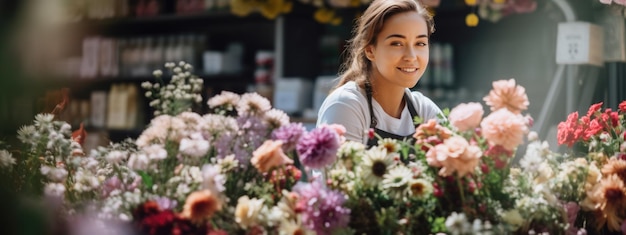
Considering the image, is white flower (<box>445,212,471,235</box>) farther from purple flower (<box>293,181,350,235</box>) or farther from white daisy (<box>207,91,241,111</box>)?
white daisy (<box>207,91,241,111</box>)

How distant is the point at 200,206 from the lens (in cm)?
94

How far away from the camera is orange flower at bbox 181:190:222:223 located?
0.93 meters

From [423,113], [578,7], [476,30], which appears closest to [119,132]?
[476,30]

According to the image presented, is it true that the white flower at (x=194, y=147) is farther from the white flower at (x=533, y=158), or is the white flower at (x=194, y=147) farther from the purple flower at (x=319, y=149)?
the white flower at (x=533, y=158)

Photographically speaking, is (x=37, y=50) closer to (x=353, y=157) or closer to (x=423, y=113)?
(x=353, y=157)

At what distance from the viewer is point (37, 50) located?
0.43 metres

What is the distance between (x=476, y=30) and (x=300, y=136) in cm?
312

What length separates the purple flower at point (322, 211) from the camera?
0.99 m

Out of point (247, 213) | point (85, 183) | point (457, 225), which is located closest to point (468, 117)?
point (457, 225)

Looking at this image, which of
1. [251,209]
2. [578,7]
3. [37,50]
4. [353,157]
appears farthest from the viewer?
[578,7]

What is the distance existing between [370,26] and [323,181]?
60 cm

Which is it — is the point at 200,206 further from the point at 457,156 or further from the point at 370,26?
the point at 370,26

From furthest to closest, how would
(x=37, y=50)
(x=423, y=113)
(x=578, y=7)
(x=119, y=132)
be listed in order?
(x=119, y=132), (x=578, y=7), (x=423, y=113), (x=37, y=50)

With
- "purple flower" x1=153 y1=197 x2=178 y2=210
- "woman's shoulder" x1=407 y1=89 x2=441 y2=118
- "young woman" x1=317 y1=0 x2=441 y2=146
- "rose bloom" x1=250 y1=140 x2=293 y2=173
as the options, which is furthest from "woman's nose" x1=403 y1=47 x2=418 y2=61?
"purple flower" x1=153 y1=197 x2=178 y2=210
